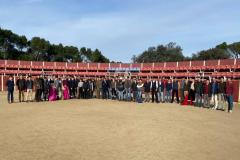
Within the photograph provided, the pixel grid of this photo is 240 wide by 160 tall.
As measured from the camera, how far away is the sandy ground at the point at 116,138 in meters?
8.41

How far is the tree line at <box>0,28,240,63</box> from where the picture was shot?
81.8 meters

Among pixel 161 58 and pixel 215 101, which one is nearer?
pixel 215 101

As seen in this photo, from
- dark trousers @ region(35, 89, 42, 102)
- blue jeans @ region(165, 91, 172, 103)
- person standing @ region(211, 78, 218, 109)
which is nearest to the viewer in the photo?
person standing @ region(211, 78, 218, 109)

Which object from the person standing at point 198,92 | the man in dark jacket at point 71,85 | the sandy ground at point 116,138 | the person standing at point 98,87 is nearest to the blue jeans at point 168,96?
the person standing at point 198,92

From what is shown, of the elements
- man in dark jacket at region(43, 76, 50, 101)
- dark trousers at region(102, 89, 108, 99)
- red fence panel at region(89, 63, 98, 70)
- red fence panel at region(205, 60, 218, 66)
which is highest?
red fence panel at region(205, 60, 218, 66)

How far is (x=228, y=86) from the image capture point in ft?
63.8

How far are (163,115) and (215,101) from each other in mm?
5311

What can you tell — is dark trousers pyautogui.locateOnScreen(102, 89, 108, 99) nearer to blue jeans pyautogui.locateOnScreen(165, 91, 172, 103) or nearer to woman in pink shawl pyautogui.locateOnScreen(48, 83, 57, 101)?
woman in pink shawl pyautogui.locateOnScreen(48, 83, 57, 101)

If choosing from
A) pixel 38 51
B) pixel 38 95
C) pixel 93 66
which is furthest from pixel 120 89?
pixel 38 51

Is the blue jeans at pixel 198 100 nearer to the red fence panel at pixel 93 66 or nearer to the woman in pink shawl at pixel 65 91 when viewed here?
the woman in pink shawl at pixel 65 91

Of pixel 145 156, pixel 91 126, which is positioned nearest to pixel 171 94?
pixel 91 126

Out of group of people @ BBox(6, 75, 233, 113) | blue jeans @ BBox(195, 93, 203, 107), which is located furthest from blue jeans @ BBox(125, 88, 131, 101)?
blue jeans @ BBox(195, 93, 203, 107)

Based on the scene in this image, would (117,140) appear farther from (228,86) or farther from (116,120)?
(228,86)

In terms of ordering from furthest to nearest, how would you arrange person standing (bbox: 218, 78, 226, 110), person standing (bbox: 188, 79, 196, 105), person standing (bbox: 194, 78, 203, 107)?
person standing (bbox: 188, 79, 196, 105), person standing (bbox: 194, 78, 203, 107), person standing (bbox: 218, 78, 226, 110)
